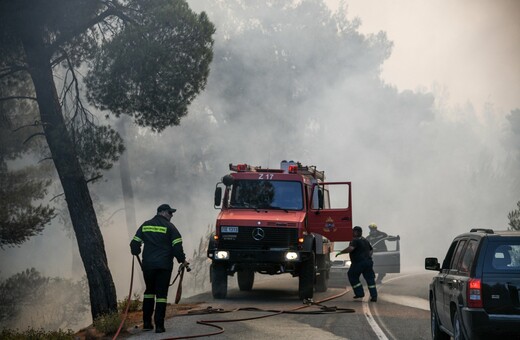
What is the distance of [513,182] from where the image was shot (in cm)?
9425

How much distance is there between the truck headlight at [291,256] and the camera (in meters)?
18.6

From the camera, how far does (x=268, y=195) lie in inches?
777

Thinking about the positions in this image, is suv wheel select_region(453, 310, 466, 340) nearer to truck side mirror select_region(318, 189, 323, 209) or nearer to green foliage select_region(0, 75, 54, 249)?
truck side mirror select_region(318, 189, 323, 209)

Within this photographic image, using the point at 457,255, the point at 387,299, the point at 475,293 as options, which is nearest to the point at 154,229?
the point at 457,255

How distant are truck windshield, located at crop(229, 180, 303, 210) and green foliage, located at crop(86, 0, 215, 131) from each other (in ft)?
13.0

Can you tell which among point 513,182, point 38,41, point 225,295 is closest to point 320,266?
point 225,295

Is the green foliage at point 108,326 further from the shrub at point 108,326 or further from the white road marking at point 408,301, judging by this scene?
the white road marking at point 408,301

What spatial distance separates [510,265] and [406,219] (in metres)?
74.3

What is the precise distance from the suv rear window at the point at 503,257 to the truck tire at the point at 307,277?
9730mm

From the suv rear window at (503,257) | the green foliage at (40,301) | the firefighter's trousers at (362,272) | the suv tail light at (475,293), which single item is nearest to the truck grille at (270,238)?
the firefighter's trousers at (362,272)

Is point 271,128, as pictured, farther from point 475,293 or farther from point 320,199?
point 475,293

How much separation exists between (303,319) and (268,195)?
478 cm

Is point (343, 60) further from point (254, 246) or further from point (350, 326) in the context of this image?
point (350, 326)

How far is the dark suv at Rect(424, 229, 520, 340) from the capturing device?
29.6ft
